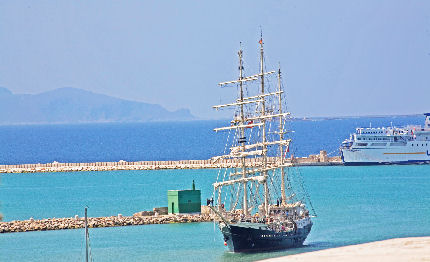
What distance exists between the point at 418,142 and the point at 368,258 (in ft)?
238

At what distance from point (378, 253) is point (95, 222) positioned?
54.5 ft

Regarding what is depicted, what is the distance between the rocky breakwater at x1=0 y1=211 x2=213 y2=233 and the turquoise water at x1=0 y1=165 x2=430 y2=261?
863 millimetres

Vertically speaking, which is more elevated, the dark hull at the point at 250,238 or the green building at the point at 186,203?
the green building at the point at 186,203

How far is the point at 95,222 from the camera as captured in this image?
180 ft

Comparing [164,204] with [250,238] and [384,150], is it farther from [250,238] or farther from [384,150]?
[384,150]

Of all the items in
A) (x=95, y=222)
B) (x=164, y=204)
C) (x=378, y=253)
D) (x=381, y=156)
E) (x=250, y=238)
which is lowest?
(x=378, y=253)

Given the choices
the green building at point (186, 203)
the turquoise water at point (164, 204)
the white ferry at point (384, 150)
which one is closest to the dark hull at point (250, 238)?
the turquoise water at point (164, 204)

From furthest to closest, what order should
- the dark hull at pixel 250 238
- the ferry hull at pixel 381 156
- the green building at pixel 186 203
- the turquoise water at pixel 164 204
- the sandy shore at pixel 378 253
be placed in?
the ferry hull at pixel 381 156
the green building at pixel 186 203
the turquoise water at pixel 164 204
the dark hull at pixel 250 238
the sandy shore at pixel 378 253

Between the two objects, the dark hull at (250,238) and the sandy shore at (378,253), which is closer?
the sandy shore at (378,253)

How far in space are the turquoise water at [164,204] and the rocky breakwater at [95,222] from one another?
2.83ft

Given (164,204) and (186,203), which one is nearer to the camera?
(186,203)

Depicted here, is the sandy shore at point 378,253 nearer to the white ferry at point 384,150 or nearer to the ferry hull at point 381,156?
the ferry hull at point 381,156

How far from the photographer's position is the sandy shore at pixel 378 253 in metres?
41.4

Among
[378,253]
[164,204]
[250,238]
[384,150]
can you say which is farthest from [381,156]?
[378,253]
